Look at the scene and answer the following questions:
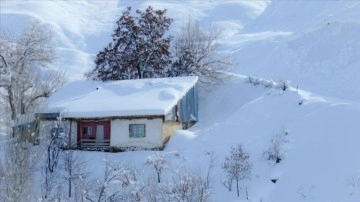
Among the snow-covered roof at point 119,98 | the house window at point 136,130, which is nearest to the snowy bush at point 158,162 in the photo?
the snow-covered roof at point 119,98

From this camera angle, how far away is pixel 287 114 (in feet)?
105

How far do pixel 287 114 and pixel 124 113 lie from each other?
848 cm

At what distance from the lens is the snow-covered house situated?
32750 mm

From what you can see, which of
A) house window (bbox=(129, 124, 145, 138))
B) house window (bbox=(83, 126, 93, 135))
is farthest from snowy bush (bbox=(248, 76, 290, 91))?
house window (bbox=(83, 126, 93, 135))

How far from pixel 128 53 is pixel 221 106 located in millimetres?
7339

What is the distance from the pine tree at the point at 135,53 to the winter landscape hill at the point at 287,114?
163 inches

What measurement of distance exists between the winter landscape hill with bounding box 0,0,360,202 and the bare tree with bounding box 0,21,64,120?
978cm

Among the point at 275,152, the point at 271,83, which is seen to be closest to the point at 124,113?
the point at 275,152

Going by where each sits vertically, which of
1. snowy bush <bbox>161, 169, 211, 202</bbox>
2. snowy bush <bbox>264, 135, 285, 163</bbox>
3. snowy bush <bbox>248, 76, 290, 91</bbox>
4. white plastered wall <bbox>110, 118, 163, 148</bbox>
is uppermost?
snowy bush <bbox>248, 76, 290, 91</bbox>

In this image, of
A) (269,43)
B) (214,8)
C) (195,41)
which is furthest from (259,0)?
(195,41)

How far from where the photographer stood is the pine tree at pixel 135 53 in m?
41.8

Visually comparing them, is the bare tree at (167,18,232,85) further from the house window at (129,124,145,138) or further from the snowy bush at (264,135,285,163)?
the snowy bush at (264,135,285,163)

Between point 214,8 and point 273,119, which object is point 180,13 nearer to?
point 214,8

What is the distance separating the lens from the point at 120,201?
24781mm
